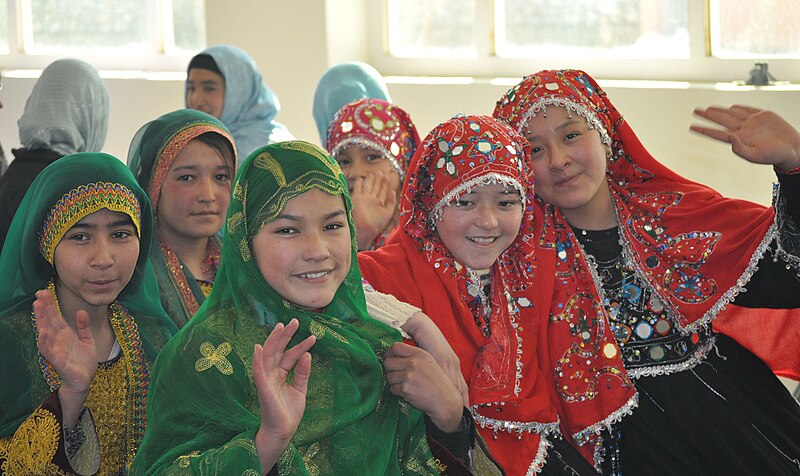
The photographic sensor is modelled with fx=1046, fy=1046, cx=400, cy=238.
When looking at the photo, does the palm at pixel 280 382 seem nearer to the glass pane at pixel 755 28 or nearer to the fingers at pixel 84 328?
the fingers at pixel 84 328

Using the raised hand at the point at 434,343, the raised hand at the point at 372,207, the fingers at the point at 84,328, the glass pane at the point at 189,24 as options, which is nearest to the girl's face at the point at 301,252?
the raised hand at the point at 434,343

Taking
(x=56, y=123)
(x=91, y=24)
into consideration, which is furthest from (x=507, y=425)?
(x=91, y=24)

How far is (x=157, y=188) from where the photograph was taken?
3076 millimetres

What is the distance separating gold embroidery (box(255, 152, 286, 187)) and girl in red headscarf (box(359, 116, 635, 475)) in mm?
553

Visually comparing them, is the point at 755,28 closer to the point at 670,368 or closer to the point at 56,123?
the point at 670,368

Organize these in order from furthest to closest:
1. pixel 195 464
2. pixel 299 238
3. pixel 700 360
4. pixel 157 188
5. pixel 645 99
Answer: pixel 645 99, pixel 157 188, pixel 700 360, pixel 299 238, pixel 195 464

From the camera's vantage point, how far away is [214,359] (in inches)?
Result: 81.5

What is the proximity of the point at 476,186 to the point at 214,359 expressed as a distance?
0.93 meters

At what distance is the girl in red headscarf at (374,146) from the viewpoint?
3584 millimetres

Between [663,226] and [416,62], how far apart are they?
12.3ft

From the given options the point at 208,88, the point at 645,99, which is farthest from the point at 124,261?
the point at 645,99

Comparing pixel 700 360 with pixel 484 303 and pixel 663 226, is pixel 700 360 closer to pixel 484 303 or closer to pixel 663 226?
pixel 663 226

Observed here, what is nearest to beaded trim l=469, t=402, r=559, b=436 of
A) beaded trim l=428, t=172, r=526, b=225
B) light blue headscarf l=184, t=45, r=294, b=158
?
beaded trim l=428, t=172, r=526, b=225

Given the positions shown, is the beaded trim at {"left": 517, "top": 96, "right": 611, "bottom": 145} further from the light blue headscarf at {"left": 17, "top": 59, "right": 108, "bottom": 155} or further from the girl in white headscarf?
the light blue headscarf at {"left": 17, "top": 59, "right": 108, "bottom": 155}
